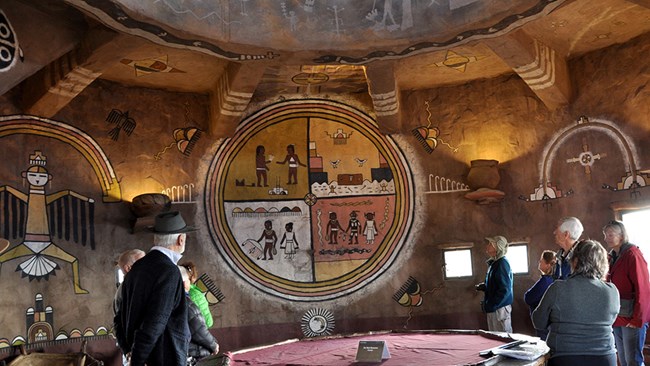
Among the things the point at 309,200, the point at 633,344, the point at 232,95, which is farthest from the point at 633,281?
the point at 232,95

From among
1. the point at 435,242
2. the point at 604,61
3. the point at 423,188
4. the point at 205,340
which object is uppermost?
the point at 604,61

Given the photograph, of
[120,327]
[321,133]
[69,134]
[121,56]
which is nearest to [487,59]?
[321,133]

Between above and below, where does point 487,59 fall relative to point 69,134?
above

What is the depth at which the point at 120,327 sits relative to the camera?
415 centimetres

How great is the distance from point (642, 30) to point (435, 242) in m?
3.67

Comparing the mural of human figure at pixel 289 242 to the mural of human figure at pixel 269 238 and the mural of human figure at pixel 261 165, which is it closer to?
the mural of human figure at pixel 269 238

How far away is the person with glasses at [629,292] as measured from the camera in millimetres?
5234

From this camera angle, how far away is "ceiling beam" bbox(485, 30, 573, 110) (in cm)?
745

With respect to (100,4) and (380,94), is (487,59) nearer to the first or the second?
(380,94)

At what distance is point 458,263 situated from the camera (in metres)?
8.97

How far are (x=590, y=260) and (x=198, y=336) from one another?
246 cm

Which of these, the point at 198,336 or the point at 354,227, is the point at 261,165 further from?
the point at 198,336

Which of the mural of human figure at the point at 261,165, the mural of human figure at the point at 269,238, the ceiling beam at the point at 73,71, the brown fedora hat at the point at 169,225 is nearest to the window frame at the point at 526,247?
the mural of human figure at the point at 269,238

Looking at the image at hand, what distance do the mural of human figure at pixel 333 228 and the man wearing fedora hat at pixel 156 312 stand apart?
5.26 m
